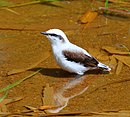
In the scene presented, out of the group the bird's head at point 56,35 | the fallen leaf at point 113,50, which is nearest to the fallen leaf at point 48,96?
the bird's head at point 56,35

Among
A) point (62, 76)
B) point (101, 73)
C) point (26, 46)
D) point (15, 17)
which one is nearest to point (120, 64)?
point (101, 73)

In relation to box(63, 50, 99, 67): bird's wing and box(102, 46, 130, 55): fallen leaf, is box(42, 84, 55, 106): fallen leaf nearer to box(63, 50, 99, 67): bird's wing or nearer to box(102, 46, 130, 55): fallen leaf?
box(63, 50, 99, 67): bird's wing

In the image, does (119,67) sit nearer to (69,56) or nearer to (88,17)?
(69,56)

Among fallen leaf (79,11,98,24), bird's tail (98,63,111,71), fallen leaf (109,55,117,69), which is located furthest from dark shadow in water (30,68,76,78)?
fallen leaf (79,11,98,24)

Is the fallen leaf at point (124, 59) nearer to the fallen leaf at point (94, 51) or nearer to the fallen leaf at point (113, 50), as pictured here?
the fallen leaf at point (113, 50)

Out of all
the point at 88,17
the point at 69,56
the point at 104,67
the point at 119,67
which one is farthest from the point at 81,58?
the point at 88,17

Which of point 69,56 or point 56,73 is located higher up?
point 69,56
